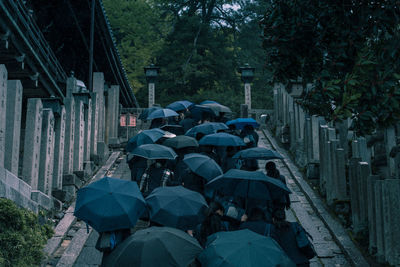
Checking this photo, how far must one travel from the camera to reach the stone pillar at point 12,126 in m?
7.78

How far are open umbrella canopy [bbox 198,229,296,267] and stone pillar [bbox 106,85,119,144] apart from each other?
489 inches

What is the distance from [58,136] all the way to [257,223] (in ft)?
21.6

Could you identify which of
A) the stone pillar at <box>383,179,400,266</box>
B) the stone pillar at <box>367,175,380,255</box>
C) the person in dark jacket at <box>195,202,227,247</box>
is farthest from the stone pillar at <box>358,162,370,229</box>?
the person in dark jacket at <box>195,202,227,247</box>

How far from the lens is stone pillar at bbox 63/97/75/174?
10829 millimetres

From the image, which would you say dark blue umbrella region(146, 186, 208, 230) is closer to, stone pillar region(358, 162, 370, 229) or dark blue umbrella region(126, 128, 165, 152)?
stone pillar region(358, 162, 370, 229)

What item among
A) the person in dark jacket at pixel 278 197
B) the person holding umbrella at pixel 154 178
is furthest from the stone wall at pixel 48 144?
the person in dark jacket at pixel 278 197

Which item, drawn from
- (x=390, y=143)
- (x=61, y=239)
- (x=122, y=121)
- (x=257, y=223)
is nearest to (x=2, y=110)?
(x=61, y=239)

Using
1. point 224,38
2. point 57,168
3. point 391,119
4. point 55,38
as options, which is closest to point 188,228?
point 391,119

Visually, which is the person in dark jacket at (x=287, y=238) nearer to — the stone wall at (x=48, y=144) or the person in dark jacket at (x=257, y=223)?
A: the person in dark jacket at (x=257, y=223)

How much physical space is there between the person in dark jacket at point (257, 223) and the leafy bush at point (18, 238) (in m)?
3.01

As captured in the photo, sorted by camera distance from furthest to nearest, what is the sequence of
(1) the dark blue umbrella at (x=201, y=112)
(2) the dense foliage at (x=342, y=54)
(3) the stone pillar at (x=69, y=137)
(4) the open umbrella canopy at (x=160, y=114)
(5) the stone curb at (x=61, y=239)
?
(1) the dark blue umbrella at (x=201, y=112) → (4) the open umbrella canopy at (x=160, y=114) → (3) the stone pillar at (x=69, y=137) → (5) the stone curb at (x=61, y=239) → (2) the dense foliage at (x=342, y=54)

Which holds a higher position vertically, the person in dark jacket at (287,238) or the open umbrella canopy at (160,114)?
the open umbrella canopy at (160,114)

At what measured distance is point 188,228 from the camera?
5660mm

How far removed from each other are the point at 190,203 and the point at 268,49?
9.63ft
